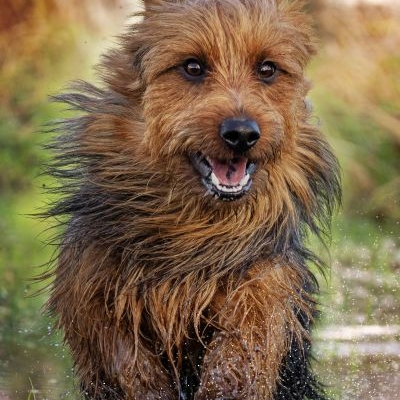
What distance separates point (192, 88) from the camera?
5.02 metres

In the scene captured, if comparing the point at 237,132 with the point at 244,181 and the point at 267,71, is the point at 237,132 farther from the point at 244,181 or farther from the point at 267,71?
the point at 267,71

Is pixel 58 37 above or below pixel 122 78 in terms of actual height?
below

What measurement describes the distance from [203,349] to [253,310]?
10.9 inches

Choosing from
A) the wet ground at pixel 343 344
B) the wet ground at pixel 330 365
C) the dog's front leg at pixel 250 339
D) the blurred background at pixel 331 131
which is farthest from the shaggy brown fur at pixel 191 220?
the blurred background at pixel 331 131

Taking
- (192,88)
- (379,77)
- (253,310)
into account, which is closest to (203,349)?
(253,310)

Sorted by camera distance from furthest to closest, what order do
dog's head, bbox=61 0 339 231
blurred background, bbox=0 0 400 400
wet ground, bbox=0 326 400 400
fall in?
blurred background, bbox=0 0 400 400 → wet ground, bbox=0 326 400 400 → dog's head, bbox=61 0 339 231

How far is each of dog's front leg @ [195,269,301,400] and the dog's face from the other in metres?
0.43

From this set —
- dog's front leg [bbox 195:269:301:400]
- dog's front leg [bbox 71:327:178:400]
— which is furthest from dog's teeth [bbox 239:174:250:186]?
dog's front leg [bbox 71:327:178:400]

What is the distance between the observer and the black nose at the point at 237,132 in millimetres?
4750

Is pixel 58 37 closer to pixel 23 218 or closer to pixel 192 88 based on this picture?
pixel 23 218

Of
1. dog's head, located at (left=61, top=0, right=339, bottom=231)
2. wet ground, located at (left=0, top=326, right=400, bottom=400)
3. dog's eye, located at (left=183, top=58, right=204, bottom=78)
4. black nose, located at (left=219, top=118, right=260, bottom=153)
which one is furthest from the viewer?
wet ground, located at (left=0, top=326, right=400, bottom=400)

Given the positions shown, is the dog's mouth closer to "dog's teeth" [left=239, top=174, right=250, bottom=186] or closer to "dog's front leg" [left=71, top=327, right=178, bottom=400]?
"dog's teeth" [left=239, top=174, right=250, bottom=186]

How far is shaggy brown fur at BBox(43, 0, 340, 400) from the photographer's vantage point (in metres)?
4.96

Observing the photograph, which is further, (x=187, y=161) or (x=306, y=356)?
(x=306, y=356)
